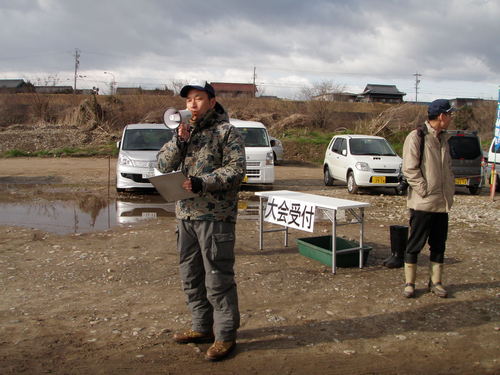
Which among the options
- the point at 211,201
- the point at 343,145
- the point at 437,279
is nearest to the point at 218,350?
the point at 211,201

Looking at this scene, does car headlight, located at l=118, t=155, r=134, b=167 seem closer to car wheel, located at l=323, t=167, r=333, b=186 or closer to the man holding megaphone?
car wheel, located at l=323, t=167, r=333, b=186

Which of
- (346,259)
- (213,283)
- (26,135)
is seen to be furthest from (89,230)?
(26,135)

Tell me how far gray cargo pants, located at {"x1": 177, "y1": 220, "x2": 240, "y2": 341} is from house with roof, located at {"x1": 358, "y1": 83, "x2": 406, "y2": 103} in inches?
2488

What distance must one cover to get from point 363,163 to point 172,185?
1116cm

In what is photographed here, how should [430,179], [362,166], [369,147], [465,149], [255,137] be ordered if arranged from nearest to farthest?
[430,179] < [362,166] < [465,149] < [369,147] < [255,137]

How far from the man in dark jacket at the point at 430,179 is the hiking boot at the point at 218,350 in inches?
95.0

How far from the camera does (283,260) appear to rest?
22.7 feet

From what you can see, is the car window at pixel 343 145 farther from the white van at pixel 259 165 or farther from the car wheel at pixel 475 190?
the car wheel at pixel 475 190

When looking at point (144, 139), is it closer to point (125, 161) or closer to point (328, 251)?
point (125, 161)

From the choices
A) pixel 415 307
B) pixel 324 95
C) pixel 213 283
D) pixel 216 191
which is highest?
pixel 324 95

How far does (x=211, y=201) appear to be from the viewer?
3785 mm

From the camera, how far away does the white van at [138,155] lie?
1295 centimetres

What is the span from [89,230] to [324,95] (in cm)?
3056

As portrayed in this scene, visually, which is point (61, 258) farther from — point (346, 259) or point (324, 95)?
point (324, 95)
